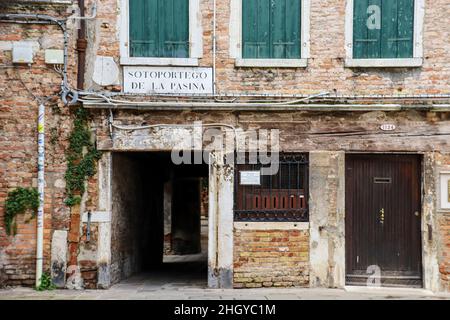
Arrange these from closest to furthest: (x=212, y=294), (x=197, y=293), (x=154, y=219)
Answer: (x=212, y=294), (x=197, y=293), (x=154, y=219)

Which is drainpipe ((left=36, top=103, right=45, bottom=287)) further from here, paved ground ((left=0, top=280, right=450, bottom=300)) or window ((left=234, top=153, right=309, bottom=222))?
window ((left=234, top=153, right=309, bottom=222))

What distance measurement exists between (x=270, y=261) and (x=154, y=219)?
457cm

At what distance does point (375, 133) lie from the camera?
29.9ft

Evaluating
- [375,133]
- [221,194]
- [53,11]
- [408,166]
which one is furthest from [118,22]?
[408,166]

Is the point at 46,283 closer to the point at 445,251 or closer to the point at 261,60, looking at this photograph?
the point at 261,60

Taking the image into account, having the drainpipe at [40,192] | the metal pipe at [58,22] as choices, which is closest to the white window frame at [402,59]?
the metal pipe at [58,22]

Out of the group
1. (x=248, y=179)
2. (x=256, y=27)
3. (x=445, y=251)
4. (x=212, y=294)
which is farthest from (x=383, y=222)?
(x=256, y=27)

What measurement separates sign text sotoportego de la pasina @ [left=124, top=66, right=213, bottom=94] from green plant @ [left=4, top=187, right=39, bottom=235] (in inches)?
92.6

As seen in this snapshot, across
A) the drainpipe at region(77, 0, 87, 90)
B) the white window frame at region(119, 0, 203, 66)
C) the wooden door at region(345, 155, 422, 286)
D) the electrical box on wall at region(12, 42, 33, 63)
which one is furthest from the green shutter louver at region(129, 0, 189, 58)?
the wooden door at region(345, 155, 422, 286)

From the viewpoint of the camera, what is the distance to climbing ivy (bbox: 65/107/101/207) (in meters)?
9.00

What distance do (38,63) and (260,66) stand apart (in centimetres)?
373

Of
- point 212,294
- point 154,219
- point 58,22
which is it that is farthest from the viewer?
point 154,219

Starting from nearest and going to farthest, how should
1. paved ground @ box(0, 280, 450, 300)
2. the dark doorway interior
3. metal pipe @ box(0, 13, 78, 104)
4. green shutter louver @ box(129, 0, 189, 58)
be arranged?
paved ground @ box(0, 280, 450, 300), metal pipe @ box(0, 13, 78, 104), green shutter louver @ box(129, 0, 189, 58), the dark doorway interior

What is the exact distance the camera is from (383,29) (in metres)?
9.22
